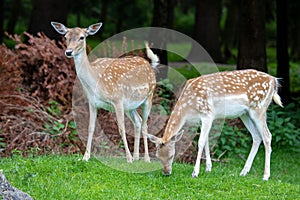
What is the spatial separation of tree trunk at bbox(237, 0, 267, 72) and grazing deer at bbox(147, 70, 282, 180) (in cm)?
456

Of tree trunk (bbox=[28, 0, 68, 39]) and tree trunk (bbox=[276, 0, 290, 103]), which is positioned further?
tree trunk (bbox=[276, 0, 290, 103])

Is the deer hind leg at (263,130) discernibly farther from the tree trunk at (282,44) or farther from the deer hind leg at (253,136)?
the tree trunk at (282,44)

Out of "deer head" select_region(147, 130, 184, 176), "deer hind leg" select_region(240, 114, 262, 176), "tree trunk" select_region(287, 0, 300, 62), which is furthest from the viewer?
"tree trunk" select_region(287, 0, 300, 62)

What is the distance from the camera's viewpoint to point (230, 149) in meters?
12.0

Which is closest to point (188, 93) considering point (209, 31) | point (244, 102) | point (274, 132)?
point (244, 102)

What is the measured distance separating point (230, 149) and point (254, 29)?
3.01 metres

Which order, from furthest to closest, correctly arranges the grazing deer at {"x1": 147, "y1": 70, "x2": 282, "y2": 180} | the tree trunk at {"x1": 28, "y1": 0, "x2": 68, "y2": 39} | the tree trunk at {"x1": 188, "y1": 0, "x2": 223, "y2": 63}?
the tree trunk at {"x1": 188, "y1": 0, "x2": 223, "y2": 63}, the tree trunk at {"x1": 28, "y1": 0, "x2": 68, "y2": 39}, the grazing deer at {"x1": 147, "y1": 70, "x2": 282, "y2": 180}

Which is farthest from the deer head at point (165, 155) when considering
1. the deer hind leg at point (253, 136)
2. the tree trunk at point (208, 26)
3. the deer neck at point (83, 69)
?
the tree trunk at point (208, 26)

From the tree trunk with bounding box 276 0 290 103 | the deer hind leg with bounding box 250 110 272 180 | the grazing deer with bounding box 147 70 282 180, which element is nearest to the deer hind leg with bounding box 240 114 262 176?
the grazing deer with bounding box 147 70 282 180

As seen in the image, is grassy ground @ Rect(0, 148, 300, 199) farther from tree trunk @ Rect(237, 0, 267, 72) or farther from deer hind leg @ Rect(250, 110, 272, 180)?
tree trunk @ Rect(237, 0, 267, 72)

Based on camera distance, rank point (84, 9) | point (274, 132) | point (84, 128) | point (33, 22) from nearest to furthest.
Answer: point (84, 128)
point (274, 132)
point (33, 22)
point (84, 9)

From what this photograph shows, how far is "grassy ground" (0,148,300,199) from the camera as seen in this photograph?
6.98 meters

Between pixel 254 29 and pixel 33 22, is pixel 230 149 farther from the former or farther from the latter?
pixel 33 22

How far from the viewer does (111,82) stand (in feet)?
28.9
